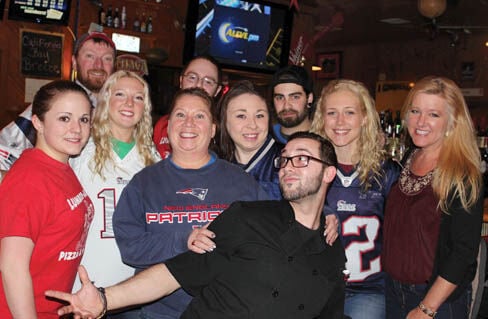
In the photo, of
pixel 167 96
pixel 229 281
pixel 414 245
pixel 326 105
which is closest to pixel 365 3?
pixel 167 96

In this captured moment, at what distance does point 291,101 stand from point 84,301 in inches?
83.6

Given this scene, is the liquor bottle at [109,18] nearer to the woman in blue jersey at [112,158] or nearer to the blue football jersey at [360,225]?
the woman in blue jersey at [112,158]

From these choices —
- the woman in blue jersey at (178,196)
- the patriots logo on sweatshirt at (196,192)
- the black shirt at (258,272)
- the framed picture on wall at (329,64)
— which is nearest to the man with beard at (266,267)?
the black shirt at (258,272)

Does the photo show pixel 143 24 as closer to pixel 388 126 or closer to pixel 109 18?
pixel 109 18

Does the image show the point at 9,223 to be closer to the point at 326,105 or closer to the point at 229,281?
the point at 229,281

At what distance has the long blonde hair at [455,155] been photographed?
2.43 meters

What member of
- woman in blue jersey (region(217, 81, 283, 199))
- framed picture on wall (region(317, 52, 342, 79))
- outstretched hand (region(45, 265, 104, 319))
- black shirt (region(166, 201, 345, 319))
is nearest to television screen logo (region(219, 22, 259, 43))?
woman in blue jersey (region(217, 81, 283, 199))

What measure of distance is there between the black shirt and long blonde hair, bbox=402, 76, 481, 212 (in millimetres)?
703

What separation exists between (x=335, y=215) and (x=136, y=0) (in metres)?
5.62

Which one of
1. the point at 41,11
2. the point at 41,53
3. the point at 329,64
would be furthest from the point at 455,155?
the point at 329,64

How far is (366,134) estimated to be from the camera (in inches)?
116

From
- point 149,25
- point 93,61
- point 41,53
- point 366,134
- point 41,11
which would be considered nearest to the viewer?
point 366,134

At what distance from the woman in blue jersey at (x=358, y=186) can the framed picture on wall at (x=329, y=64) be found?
12.8m

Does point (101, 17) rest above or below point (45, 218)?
above
